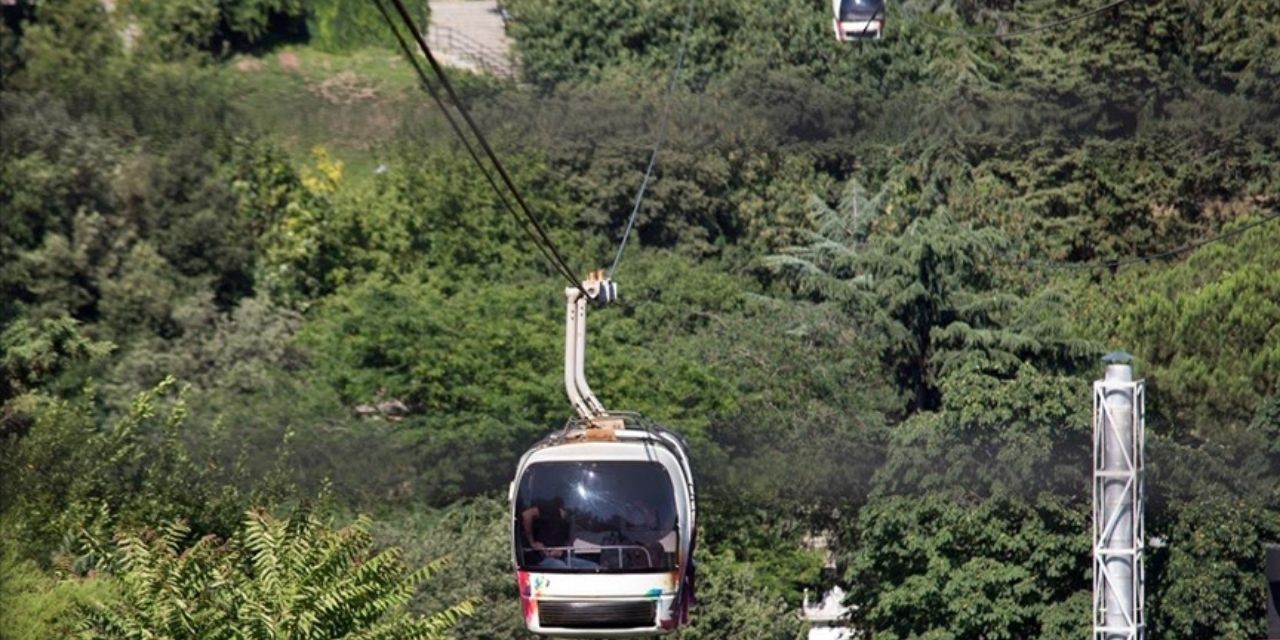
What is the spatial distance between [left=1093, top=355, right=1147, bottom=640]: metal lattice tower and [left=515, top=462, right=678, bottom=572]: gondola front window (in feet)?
23.4

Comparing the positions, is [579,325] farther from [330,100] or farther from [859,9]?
[330,100]

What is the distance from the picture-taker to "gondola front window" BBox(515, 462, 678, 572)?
13281mm

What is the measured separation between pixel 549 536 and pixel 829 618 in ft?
59.6

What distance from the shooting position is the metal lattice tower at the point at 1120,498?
19.6m

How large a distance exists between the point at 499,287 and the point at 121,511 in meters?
13.3

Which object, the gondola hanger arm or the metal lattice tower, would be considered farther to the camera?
the metal lattice tower

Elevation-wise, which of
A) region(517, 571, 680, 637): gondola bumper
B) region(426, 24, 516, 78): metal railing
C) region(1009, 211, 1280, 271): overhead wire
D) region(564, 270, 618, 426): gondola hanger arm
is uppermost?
Result: region(426, 24, 516, 78): metal railing

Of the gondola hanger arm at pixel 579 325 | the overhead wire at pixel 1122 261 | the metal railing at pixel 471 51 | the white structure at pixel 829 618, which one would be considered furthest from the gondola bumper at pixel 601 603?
the metal railing at pixel 471 51

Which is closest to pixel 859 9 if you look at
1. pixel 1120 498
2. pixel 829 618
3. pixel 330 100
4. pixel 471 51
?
pixel 829 618

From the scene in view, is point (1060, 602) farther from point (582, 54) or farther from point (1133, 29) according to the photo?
point (582, 54)

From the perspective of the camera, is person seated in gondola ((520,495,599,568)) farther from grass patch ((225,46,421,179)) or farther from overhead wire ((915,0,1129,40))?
grass patch ((225,46,421,179))

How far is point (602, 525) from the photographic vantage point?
13.4 metres

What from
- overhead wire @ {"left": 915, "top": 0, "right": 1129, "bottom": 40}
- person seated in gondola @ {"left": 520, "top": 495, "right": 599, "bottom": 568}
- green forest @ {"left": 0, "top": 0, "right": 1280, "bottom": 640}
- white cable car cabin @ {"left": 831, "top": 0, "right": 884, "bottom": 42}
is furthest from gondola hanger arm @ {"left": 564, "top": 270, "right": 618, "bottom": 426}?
overhead wire @ {"left": 915, "top": 0, "right": 1129, "bottom": 40}

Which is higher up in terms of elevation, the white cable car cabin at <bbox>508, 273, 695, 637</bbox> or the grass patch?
the grass patch
